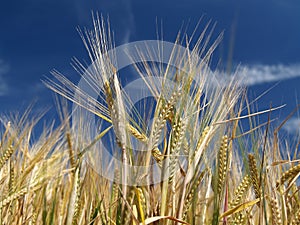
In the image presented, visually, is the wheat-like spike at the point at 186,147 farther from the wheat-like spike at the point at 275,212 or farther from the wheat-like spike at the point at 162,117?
the wheat-like spike at the point at 275,212

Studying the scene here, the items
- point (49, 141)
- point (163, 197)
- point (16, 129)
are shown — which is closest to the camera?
point (163, 197)

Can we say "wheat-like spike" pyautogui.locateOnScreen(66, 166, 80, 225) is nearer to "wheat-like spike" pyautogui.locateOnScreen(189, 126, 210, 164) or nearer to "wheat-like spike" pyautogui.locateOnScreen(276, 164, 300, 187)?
"wheat-like spike" pyautogui.locateOnScreen(189, 126, 210, 164)

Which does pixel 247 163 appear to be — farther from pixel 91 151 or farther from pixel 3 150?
pixel 3 150

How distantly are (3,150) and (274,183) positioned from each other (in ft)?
4.39

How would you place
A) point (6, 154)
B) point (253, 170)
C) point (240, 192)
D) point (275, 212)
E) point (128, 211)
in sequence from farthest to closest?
point (6, 154) → point (240, 192) → point (253, 170) → point (275, 212) → point (128, 211)

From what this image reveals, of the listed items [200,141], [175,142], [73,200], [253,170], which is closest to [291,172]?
[253,170]

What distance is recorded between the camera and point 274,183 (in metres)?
1.71

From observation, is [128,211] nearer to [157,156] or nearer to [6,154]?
[157,156]

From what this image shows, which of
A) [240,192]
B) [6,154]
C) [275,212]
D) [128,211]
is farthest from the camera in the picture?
[6,154]

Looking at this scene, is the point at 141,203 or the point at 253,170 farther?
the point at 253,170

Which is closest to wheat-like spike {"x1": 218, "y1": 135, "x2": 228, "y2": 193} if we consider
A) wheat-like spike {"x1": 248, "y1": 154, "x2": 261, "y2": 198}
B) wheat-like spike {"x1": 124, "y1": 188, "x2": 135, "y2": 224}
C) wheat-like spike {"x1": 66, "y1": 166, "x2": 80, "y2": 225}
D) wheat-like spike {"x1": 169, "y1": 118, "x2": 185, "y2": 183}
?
wheat-like spike {"x1": 248, "y1": 154, "x2": 261, "y2": 198}

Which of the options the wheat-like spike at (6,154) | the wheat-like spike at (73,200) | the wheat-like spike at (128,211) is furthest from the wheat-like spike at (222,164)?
the wheat-like spike at (6,154)

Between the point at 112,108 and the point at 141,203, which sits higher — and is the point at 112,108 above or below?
above

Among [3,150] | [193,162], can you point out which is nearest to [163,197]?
[193,162]
